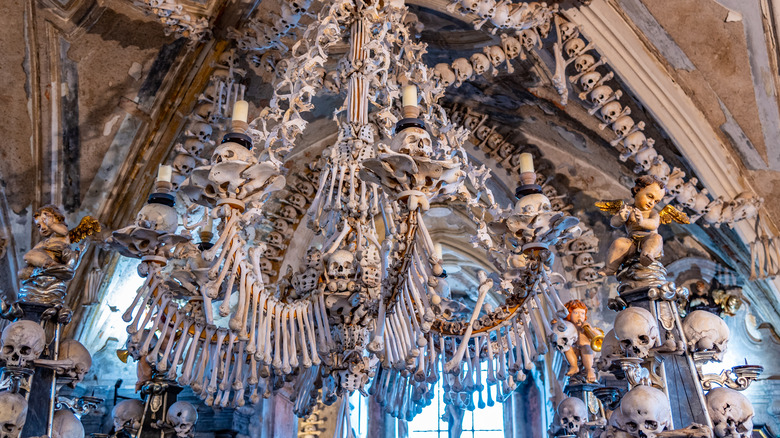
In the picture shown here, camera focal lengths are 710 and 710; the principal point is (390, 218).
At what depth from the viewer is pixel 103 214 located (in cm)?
489

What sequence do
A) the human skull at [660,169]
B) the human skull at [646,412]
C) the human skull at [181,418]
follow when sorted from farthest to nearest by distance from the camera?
the human skull at [660,169] → the human skull at [181,418] → the human skull at [646,412]

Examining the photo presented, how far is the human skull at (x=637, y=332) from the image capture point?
2.22 m

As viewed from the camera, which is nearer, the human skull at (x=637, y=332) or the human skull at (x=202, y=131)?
the human skull at (x=637, y=332)

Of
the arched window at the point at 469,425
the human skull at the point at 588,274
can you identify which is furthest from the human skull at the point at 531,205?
the arched window at the point at 469,425

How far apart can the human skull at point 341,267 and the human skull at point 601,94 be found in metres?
2.55

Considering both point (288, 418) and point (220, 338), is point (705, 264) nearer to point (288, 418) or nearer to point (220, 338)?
point (288, 418)

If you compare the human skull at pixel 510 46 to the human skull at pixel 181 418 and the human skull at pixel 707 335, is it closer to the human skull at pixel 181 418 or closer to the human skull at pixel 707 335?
the human skull at pixel 707 335

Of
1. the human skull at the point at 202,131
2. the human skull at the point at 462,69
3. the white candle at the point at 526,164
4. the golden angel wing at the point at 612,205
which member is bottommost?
the golden angel wing at the point at 612,205

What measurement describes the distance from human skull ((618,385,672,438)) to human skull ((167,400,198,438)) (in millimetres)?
1876

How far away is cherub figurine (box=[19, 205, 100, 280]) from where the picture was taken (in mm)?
2770

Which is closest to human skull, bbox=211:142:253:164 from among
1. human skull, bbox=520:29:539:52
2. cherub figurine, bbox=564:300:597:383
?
cherub figurine, bbox=564:300:597:383

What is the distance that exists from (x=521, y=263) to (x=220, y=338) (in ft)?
3.83

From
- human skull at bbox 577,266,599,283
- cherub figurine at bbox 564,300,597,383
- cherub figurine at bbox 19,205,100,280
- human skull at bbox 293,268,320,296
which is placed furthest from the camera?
human skull at bbox 577,266,599,283

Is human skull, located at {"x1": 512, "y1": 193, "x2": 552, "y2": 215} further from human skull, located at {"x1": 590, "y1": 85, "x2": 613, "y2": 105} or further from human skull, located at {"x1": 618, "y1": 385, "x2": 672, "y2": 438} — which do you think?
human skull, located at {"x1": 590, "y1": 85, "x2": 613, "y2": 105}
